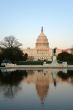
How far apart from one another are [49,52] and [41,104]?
12519cm

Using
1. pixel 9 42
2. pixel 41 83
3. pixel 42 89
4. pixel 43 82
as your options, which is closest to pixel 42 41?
pixel 9 42

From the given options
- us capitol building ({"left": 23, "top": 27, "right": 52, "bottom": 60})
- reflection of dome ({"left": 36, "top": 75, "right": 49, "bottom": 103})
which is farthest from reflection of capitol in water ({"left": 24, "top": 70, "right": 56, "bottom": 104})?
us capitol building ({"left": 23, "top": 27, "right": 52, "bottom": 60})

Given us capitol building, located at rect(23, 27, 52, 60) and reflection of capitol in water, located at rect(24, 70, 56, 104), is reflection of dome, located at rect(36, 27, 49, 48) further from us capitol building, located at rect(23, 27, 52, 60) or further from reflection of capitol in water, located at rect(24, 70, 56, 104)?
reflection of capitol in water, located at rect(24, 70, 56, 104)

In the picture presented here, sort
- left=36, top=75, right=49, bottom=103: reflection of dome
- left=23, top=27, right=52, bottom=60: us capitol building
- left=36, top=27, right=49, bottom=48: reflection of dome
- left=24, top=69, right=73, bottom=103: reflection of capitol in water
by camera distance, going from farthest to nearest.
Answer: left=23, top=27, right=52, bottom=60: us capitol building < left=36, top=27, right=49, bottom=48: reflection of dome < left=24, top=69, right=73, bottom=103: reflection of capitol in water < left=36, top=75, right=49, bottom=103: reflection of dome

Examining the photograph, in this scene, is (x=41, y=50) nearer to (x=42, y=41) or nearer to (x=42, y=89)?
(x=42, y=41)

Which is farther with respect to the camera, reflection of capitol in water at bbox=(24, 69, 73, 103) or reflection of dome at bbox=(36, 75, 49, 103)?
reflection of capitol in water at bbox=(24, 69, 73, 103)

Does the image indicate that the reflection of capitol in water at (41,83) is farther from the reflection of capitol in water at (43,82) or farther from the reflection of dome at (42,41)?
the reflection of dome at (42,41)

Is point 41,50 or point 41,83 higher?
point 41,50

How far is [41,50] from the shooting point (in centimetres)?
13900

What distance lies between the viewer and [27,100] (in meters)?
14.4

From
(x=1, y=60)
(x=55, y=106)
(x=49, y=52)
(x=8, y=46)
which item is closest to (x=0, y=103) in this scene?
(x=55, y=106)

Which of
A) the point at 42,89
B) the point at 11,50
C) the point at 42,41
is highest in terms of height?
the point at 42,41

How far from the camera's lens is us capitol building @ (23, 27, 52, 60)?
13750cm

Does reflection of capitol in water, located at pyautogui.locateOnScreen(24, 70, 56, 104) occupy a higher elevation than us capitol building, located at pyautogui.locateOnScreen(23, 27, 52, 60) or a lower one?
lower
